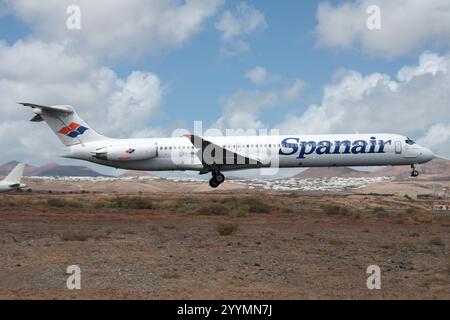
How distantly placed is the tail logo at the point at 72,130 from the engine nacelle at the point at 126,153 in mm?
1898

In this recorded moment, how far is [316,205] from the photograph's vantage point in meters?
33.7

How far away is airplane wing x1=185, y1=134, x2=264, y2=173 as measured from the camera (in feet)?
110

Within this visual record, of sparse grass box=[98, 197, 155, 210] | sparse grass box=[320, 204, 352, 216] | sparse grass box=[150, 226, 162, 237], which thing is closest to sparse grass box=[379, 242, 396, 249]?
sparse grass box=[150, 226, 162, 237]

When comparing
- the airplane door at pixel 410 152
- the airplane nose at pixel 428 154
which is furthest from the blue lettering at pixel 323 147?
the airplane nose at pixel 428 154

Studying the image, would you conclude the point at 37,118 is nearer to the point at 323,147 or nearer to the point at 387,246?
the point at 323,147

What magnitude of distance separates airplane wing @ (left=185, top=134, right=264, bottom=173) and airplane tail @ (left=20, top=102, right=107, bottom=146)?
742 cm

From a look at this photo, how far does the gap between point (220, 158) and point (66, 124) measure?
10.1 metres

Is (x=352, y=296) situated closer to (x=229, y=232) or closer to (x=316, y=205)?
(x=229, y=232)

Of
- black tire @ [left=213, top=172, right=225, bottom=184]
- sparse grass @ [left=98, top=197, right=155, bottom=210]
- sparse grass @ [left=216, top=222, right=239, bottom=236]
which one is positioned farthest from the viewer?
black tire @ [left=213, top=172, right=225, bottom=184]

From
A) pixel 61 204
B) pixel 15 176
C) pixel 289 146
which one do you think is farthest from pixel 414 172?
pixel 15 176

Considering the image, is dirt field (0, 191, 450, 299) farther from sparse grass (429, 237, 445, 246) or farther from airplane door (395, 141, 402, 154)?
airplane door (395, 141, 402, 154)

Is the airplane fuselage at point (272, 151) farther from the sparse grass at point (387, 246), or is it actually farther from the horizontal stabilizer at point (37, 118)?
the sparse grass at point (387, 246)
